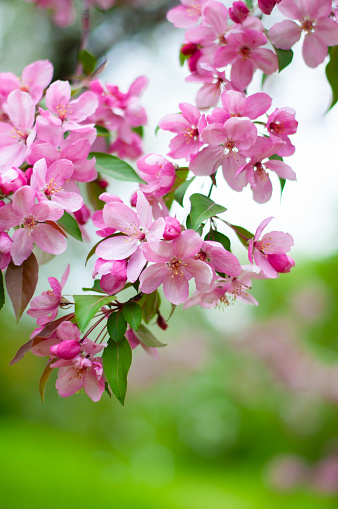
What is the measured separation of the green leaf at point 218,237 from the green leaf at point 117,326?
16cm

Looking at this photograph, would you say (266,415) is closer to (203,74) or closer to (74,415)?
(74,415)

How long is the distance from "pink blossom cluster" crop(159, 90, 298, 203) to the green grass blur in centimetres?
326

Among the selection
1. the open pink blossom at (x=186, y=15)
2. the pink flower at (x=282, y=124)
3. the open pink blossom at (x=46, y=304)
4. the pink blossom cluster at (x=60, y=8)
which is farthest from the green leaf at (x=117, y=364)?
the pink blossom cluster at (x=60, y=8)

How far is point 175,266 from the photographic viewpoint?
23.7 inches

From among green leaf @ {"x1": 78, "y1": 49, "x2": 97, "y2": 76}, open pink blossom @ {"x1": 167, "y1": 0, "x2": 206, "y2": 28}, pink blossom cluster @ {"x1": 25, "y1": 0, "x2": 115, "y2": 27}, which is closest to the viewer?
open pink blossom @ {"x1": 167, "y1": 0, "x2": 206, "y2": 28}

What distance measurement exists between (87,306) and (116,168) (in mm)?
279

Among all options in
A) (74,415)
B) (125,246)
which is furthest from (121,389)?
(74,415)

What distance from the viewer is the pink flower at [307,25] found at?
2.48 ft

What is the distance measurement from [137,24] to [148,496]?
3275 mm

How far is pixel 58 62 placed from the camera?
110 inches

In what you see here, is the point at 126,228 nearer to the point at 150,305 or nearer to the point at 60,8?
the point at 150,305

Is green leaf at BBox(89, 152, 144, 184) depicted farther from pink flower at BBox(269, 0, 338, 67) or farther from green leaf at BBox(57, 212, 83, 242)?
pink flower at BBox(269, 0, 338, 67)

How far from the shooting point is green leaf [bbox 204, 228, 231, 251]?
0.67 meters

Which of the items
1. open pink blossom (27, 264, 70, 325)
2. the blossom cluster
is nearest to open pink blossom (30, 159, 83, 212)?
the blossom cluster
